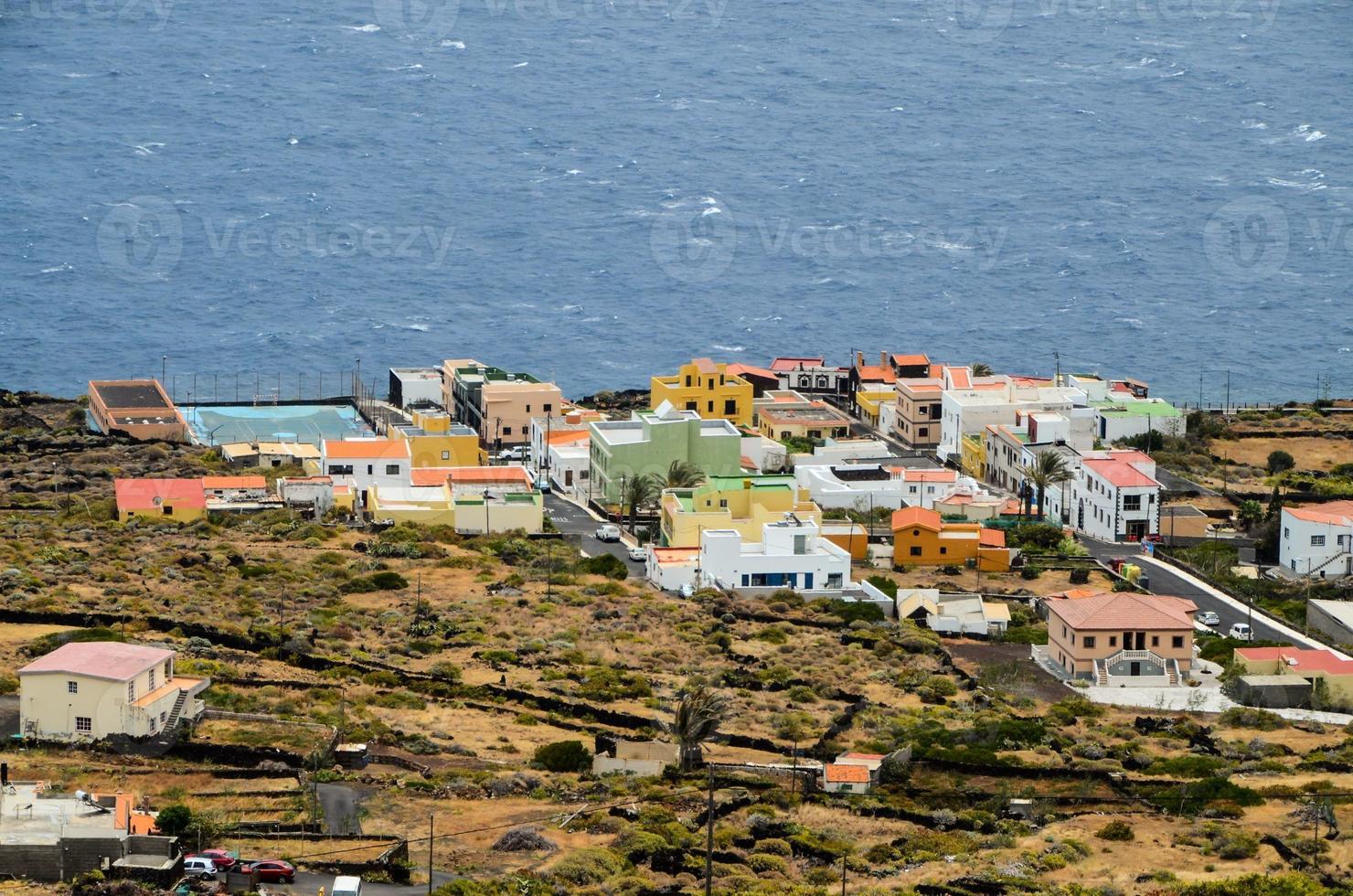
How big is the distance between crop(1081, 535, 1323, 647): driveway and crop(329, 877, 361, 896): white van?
44.1 metres

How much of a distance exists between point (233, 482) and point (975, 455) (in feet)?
115

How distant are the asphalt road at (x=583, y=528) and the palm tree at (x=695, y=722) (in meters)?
30.6

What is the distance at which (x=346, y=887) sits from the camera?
5009 centimetres

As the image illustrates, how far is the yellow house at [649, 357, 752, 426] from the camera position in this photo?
123562mm

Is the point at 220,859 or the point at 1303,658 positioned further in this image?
the point at 1303,658

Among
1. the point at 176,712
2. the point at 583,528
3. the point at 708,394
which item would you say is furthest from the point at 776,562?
the point at 176,712

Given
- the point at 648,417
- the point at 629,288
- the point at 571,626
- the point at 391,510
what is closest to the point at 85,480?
the point at 391,510

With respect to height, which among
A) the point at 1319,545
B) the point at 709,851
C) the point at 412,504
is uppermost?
the point at 412,504

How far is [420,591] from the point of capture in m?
88.6

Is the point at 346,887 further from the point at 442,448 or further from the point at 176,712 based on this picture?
the point at 442,448

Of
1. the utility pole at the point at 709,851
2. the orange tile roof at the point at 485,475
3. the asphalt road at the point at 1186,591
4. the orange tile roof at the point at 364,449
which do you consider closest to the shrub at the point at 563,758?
the utility pole at the point at 709,851

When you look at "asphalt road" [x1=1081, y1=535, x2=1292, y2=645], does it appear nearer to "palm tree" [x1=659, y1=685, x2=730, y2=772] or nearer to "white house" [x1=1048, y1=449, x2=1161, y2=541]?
"white house" [x1=1048, y1=449, x2=1161, y2=541]

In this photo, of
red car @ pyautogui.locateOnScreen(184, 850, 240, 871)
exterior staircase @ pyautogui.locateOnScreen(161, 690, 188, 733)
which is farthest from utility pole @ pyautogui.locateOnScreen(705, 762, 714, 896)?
exterior staircase @ pyautogui.locateOnScreen(161, 690, 188, 733)

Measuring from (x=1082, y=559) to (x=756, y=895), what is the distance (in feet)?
159
